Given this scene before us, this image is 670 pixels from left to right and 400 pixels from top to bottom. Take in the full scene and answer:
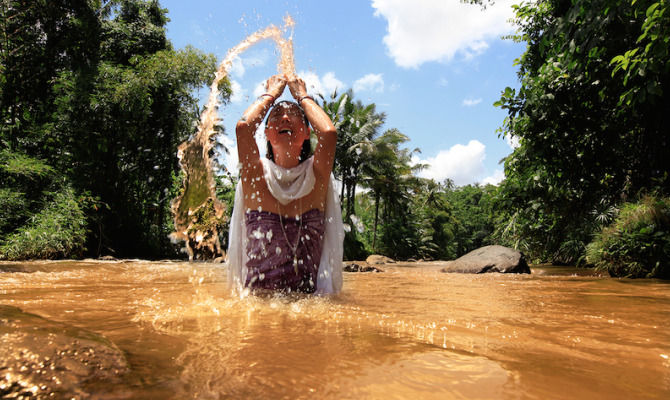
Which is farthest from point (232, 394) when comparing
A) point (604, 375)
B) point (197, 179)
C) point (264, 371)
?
point (197, 179)

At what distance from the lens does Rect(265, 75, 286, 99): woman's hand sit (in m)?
3.21

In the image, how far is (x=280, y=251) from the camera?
3062 millimetres

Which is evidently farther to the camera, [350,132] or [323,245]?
[350,132]

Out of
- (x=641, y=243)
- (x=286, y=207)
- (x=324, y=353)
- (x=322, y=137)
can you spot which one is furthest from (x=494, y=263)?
(x=324, y=353)

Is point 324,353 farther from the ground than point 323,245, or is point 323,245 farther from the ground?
point 323,245

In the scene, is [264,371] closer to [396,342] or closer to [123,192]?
[396,342]

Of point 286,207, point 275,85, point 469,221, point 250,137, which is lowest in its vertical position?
point 286,207

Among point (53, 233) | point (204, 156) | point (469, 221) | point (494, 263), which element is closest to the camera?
point (204, 156)

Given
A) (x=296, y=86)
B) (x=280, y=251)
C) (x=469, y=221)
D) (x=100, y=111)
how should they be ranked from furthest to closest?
1. (x=469, y=221)
2. (x=100, y=111)
3. (x=296, y=86)
4. (x=280, y=251)

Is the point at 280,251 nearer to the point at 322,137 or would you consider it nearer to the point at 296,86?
the point at 322,137

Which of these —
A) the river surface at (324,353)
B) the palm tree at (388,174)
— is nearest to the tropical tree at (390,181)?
the palm tree at (388,174)

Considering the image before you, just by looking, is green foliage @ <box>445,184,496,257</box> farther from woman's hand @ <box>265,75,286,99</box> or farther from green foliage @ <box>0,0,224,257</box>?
woman's hand @ <box>265,75,286,99</box>

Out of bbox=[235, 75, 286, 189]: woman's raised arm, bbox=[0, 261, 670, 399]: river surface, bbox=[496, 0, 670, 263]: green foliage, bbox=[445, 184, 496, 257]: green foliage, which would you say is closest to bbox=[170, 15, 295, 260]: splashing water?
bbox=[235, 75, 286, 189]: woman's raised arm

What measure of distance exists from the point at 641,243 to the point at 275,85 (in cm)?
687
